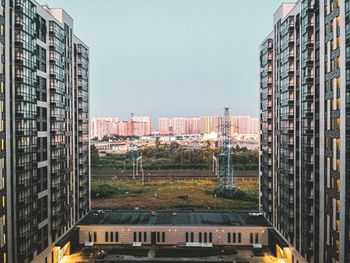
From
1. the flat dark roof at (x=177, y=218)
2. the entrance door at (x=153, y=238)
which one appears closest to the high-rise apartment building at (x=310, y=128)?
the flat dark roof at (x=177, y=218)

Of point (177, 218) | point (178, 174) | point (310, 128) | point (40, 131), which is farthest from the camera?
point (178, 174)

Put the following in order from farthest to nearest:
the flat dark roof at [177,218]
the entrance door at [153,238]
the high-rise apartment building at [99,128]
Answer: the high-rise apartment building at [99,128] → the flat dark roof at [177,218] → the entrance door at [153,238]

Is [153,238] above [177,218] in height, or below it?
below

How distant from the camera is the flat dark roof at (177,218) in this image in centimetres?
3666

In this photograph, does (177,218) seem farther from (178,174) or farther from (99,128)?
(99,128)

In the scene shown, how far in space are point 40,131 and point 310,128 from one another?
2627 centimetres

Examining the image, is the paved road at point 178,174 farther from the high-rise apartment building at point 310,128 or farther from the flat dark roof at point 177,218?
the high-rise apartment building at point 310,128

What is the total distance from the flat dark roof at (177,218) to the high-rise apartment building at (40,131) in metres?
2.98

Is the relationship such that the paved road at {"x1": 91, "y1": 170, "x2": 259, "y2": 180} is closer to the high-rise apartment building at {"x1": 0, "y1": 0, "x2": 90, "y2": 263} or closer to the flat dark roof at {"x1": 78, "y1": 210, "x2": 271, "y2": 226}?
the flat dark roof at {"x1": 78, "y1": 210, "x2": 271, "y2": 226}

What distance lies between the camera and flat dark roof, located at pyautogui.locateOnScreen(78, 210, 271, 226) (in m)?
36.7

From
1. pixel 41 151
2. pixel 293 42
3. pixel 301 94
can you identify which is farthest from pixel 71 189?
pixel 293 42

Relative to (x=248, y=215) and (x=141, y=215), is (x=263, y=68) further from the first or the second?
(x=141, y=215)

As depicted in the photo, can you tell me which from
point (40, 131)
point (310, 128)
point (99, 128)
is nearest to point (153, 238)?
point (40, 131)

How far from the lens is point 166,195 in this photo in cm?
5559
